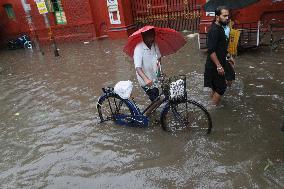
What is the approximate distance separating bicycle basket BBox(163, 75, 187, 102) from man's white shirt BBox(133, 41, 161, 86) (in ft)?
2.06

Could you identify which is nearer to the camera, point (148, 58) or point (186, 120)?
point (186, 120)

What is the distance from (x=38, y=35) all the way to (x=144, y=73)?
1295 cm

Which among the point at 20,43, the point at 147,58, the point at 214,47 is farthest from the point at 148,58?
the point at 20,43

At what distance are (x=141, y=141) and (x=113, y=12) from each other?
1039cm

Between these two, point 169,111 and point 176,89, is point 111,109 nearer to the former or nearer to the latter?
point 169,111

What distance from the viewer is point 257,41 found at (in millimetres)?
9656

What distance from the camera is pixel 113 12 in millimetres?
14820

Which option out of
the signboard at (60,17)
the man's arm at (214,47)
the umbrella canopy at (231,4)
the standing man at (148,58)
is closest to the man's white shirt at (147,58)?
the standing man at (148,58)

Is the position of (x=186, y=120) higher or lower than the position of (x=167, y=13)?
lower

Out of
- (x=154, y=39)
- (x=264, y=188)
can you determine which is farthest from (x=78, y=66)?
(x=264, y=188)

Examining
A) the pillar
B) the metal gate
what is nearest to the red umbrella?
the metal gate

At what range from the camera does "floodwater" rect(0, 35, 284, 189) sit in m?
4.56

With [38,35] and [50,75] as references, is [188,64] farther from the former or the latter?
[38,35]

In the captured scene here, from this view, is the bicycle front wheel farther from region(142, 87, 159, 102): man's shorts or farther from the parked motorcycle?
the parked motorcycle
